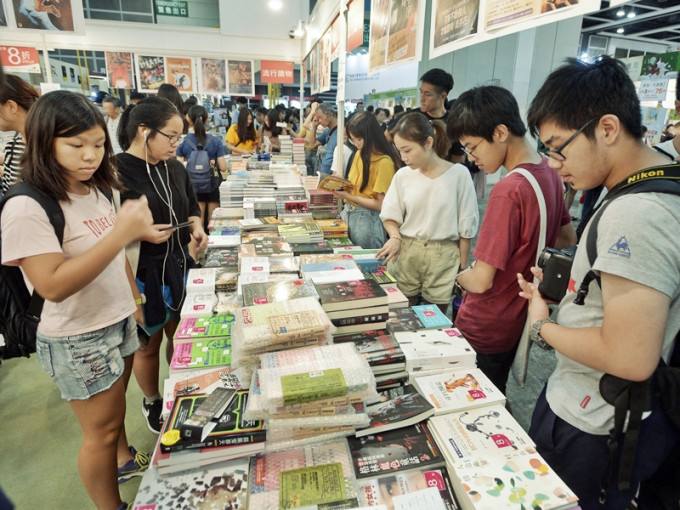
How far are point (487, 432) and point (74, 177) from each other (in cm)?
153

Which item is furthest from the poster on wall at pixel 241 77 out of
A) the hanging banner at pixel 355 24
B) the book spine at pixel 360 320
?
the book spine at pixel 360 320

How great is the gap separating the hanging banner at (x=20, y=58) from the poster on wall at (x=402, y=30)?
19.4 ft

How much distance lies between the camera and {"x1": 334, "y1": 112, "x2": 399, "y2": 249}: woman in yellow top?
2809 millimetres

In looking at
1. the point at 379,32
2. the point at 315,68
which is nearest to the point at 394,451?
the point at 379,32

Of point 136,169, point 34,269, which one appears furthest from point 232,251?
point 34,269

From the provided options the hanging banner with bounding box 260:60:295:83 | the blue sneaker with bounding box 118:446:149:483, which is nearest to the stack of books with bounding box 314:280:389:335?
the blue sneaker with bounding box 118:446:149:483

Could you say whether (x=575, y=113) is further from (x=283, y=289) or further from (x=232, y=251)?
(x=232, y=251)

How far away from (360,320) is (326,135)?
526 cm

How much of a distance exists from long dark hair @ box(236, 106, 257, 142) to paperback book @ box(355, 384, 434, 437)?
18.3ft

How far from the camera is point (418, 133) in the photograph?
2117 mm

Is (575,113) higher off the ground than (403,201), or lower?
higher

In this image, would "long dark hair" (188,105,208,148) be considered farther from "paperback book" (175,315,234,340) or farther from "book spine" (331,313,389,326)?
"book spine" (331,313,389,326)

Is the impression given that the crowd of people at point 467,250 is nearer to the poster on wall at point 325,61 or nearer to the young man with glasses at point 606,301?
the young man with glasses at point 606,301

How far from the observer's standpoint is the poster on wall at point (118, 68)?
23.6 feet
